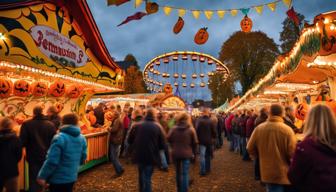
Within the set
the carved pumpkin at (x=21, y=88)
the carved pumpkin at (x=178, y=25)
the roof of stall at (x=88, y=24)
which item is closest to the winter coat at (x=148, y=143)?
the carved pumpkin at (x=21, y=88)

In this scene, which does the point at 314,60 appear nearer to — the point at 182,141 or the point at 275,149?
the point at 182,141

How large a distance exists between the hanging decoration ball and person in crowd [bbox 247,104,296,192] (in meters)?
7.37

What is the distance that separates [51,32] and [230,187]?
655 centimetres

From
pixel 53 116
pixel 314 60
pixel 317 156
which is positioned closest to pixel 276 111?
pixel 317 156

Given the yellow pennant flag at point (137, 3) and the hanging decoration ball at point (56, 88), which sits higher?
the yellow pennant flag at point (137, 3)

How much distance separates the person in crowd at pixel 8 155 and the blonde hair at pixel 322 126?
3.98m

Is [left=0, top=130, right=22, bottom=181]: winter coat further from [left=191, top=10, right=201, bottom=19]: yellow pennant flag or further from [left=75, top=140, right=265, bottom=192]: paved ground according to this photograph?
[left=191, top=10, right=201, bottom=19]: yellow pennant flag

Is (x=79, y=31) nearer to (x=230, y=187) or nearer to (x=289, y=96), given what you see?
(x=230, y=187)

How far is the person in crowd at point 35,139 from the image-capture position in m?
5.10

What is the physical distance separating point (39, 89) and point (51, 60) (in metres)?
1.23

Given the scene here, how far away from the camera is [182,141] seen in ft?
19.8

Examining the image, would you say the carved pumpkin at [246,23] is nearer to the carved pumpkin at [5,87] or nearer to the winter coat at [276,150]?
the carved pumpkin at [5,87]

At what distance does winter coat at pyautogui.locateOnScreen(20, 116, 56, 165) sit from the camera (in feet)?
16.7

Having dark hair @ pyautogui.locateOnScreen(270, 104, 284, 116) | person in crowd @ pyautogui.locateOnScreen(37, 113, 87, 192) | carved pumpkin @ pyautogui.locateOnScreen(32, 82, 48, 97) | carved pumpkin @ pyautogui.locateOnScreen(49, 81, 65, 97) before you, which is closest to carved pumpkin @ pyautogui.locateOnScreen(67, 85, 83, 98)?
carved pumpkin @ pyautogui.locateOnScreen(49, 81, 65, 97)
